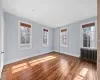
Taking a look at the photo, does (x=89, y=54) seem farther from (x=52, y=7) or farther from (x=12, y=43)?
(x=12, y=43)

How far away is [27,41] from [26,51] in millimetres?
669

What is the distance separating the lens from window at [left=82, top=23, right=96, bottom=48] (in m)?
3.89

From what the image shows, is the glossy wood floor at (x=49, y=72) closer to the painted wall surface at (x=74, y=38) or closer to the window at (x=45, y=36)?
the painted wall surface at (x=74, y=38)

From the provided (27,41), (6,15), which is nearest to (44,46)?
(27,41)

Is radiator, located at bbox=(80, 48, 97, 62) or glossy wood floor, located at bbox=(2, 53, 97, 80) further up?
radiator, located at bbox=(80, 48, 97, 62)

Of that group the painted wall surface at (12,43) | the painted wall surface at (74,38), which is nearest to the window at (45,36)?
the painted wall surface at (12,43)

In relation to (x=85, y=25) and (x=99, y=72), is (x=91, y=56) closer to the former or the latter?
(x=85, y=25)

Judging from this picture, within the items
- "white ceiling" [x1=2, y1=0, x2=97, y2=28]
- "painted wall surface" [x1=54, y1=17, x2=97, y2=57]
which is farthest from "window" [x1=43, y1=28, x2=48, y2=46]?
"white ceiling" [x1=2, y1=0, x2=97, y2=28]

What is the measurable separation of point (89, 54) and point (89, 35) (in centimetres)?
118

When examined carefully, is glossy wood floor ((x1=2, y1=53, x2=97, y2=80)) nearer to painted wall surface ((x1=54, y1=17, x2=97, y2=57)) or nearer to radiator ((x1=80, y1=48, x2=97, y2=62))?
radiator ((x1=80, y1=48, x2=97, y2=62))

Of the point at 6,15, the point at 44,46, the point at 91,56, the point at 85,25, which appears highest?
the point at 6,15

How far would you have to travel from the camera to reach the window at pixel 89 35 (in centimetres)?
389

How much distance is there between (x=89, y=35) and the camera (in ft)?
13.5

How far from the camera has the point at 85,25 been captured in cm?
424
